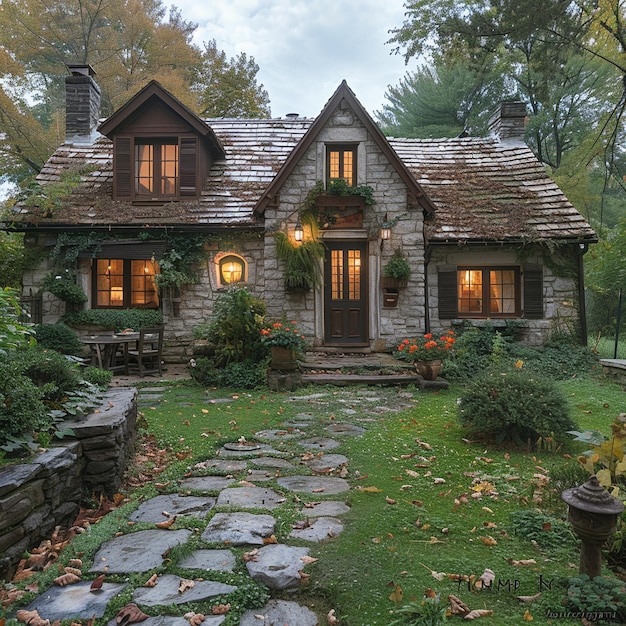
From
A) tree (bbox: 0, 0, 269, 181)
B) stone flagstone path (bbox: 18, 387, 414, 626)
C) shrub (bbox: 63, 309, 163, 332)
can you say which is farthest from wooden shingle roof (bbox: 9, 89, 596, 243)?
stone flagstone path (bbox: 18, 387, 414, 626)

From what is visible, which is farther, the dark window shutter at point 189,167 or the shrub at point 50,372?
the dark window shutter at point 189,167

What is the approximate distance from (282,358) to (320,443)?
3.27 meters

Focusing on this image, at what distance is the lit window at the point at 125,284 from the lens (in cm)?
1156

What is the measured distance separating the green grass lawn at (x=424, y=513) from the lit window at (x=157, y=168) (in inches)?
278

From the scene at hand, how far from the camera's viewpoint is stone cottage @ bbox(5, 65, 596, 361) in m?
10.6

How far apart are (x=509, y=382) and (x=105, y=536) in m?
4.12

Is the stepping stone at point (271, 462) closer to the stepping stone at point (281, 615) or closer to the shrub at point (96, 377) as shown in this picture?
the stepping stone at point (281, 615)

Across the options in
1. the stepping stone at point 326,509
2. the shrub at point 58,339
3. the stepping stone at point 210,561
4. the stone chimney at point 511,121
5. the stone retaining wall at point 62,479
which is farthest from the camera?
the stone chimney at point 511,121

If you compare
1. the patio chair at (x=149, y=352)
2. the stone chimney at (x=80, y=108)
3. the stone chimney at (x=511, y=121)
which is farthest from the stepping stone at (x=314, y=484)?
the stone chimney at (x=511, y=121)

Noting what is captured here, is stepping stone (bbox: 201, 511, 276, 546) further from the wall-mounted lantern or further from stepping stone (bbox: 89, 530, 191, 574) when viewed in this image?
the wall-mounted lantern

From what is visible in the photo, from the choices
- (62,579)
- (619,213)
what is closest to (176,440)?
(62,579)

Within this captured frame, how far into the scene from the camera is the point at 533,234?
428 inches

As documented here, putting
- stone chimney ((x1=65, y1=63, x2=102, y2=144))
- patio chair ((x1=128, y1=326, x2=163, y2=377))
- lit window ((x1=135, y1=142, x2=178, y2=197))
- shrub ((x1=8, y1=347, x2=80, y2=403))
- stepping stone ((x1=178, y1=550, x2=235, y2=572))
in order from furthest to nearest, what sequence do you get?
1. stone chimney ((x1=65, y1=63, x2=102, y2=144))
2. lit window ((x1=135, y1=142, x2=178, y2=197))
3. patio chair ((x1=128, y1=326, x2=163, y2=377))
4. shrub ((x1=8, y1=347, x2=80, y2=403))
5. stepping stone ((x1=178, y1=550, x2=235, y2=572))

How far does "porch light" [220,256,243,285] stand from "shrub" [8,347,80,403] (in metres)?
6.78
